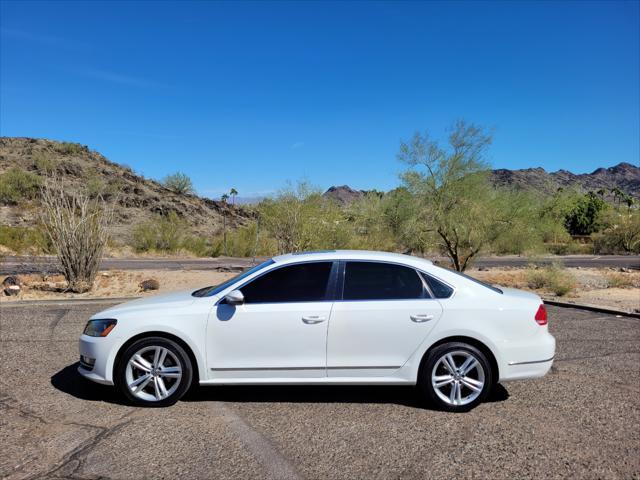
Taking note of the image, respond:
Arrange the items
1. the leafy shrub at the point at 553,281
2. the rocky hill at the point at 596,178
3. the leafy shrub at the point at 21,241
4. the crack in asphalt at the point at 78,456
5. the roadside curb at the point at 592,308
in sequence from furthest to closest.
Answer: the rocky hill at the point at 596,178 < the leafy shrub at the point at 21,241 < the leafy shrub at the point at 553,281 < the roadside curb at the point at 592,308 < the crack in asphalt at the point at 78,456

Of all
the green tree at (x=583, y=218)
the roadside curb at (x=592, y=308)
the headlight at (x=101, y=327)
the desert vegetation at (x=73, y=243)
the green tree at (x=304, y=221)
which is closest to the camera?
the headlight at (x=101, y=327)

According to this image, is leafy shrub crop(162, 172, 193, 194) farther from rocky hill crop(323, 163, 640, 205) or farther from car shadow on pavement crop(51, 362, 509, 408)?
rocky hill crop(323, 163, 640, 205)

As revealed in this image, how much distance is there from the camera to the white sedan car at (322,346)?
5.04 metres

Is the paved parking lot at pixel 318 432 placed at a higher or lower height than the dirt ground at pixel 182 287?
lower

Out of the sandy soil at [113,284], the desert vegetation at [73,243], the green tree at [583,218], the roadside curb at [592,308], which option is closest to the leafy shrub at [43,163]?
the sandy soil at [113,284]

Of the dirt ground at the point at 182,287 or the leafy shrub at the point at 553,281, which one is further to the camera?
the leafy shrub at the point at 553,281

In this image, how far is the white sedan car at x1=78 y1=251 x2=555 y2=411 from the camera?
5039 millimetres

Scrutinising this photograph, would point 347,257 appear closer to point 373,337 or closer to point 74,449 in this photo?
point 373,337

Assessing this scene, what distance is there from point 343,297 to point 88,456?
260cm

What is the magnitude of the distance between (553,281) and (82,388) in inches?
548

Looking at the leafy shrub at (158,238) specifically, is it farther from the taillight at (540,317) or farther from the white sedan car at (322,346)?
the taillight at (540,317)

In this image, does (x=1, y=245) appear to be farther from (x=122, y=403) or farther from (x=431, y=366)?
(x=431, y=366)

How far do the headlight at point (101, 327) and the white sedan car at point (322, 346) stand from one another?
16mm

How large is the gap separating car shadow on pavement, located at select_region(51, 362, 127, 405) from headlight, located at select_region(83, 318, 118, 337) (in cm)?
68
